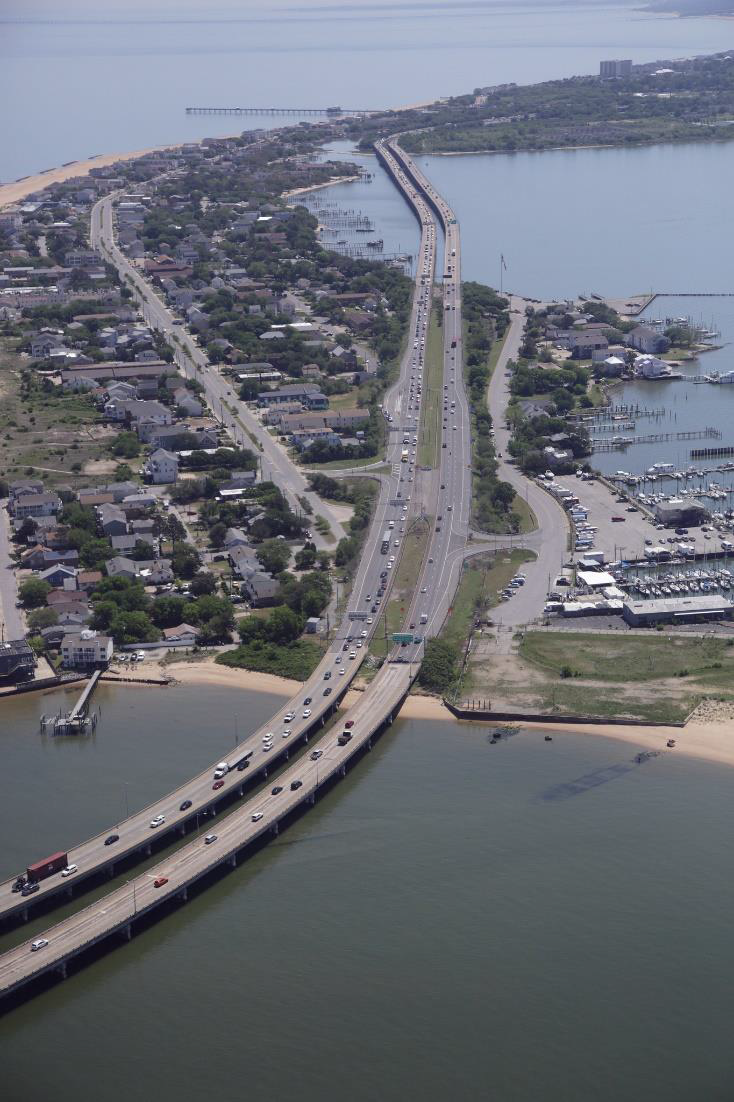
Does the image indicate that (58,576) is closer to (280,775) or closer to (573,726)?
(280,775)

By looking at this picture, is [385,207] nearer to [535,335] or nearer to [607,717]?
[535,335]

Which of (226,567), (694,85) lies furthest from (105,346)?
(694,85)

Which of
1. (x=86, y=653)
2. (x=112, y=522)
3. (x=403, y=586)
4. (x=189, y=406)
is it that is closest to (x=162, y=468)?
(x=112, y=522)

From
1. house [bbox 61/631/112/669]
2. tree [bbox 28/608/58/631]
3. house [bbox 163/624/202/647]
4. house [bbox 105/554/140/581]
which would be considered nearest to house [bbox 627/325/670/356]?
house [bbox 105/554/140/581]

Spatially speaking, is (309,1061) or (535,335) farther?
(535,335)

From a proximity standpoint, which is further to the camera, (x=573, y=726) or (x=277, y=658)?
(x=277, y=658)

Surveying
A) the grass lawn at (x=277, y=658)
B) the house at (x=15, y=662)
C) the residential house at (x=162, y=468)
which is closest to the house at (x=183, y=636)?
the grass lawn at (x=277, y=658)

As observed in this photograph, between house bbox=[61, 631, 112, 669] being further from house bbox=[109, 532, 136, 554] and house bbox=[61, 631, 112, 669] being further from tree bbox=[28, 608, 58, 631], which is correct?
house bbox=[109, 532, 136, 554]

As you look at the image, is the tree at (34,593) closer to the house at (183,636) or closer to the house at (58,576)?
the house at (58,576)
